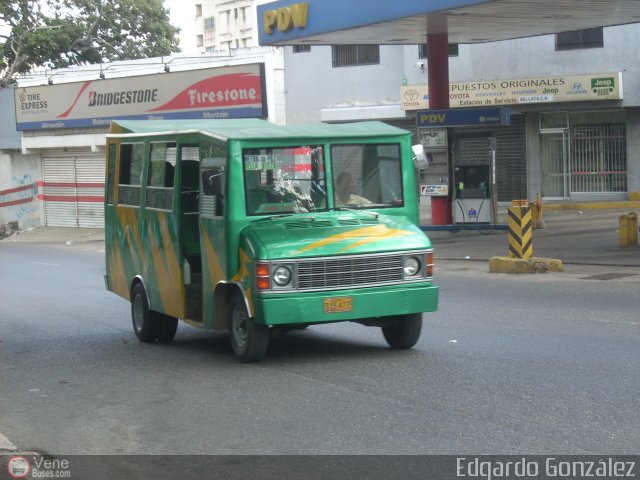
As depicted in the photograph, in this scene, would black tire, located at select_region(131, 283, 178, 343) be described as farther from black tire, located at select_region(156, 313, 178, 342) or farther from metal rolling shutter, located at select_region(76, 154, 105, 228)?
metal rolling shutter, located at select_region(76, 154, 105, 228)

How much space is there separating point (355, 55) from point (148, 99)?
8.30m

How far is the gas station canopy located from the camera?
2128cm

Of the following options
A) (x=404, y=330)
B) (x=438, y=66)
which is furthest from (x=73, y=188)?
(x=404, y=330)

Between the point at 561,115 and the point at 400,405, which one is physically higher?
the point at 561,115

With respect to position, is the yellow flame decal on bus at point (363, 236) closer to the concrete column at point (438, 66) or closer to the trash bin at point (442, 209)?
the concrete column at point (438, 66)

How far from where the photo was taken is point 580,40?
31.1 m

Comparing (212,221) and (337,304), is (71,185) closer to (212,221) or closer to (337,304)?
(212,221)

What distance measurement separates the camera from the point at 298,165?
10.5 meters

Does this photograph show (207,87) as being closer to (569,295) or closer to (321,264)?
(569,295)

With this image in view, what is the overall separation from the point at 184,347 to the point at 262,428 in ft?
14.8

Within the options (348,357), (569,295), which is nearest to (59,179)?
(569,295)

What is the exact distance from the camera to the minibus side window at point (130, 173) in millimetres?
12484

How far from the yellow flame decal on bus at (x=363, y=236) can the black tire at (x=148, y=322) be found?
3215 millimetres

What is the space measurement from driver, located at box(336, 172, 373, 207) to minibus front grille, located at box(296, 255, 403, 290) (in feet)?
3.05
